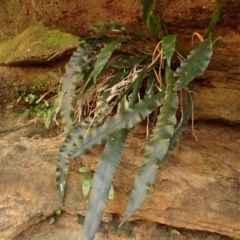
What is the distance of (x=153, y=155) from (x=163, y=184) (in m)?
0.32

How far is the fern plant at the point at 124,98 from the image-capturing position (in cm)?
99

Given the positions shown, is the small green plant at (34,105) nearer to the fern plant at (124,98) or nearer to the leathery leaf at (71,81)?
the fern plant at (124,98)

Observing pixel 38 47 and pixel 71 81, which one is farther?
pixel 38 47

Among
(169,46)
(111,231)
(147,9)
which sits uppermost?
(147,9)

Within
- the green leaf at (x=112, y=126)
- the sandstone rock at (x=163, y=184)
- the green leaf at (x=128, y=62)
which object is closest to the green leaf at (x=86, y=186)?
the sandstone rock at (x=163, y=184)

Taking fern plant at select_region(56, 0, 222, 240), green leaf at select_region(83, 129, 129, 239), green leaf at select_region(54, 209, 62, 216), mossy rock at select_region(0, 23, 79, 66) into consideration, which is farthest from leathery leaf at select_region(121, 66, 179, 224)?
mossy rock at select_region(0, 23, 79, 66)

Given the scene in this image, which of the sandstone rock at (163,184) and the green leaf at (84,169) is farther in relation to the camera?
the green leaf at (84,169)

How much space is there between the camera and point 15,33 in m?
1.92

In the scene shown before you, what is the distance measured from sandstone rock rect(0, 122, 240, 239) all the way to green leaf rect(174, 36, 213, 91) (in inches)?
14.6

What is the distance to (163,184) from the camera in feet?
4.10

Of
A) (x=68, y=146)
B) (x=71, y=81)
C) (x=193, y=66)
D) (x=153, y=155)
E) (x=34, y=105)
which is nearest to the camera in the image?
(x=153, y=155)

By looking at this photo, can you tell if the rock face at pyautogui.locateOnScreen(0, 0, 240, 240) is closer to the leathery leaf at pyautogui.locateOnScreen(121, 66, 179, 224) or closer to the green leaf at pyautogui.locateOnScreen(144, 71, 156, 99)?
the green leaf at pyautogui.locateOnScreen(144, 71, 156, 99)

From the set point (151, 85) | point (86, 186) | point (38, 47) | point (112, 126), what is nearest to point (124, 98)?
point (151, 85)

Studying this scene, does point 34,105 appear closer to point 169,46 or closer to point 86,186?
point 86,186
